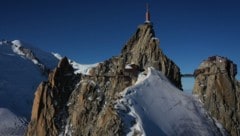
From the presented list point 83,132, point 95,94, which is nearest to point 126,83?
point 95,94

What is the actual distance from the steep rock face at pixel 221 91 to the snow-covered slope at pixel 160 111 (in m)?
2.20

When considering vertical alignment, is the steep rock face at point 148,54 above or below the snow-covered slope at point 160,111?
above

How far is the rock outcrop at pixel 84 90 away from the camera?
89250mm

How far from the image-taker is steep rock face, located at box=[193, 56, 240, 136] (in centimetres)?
7956

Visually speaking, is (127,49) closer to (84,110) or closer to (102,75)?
(102,75)

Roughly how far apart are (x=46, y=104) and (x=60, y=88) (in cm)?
487

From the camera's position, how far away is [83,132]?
84.1 meters

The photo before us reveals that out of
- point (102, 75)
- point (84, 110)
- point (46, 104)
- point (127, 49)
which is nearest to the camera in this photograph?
point (84, 110)

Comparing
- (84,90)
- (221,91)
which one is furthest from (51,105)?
(221,91)

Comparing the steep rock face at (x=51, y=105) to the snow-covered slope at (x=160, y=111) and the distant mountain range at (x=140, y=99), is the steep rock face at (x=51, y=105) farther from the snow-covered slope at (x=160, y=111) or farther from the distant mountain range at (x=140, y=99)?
the snow-covered slope at (x=160, y=111)

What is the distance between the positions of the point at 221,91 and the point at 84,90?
27.6 meters

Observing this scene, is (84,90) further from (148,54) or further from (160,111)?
(160,111)

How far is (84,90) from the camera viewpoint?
9262 centimetres

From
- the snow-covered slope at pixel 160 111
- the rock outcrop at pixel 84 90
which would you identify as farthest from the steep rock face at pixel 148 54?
the snow-covered slope at pixel 160 111
